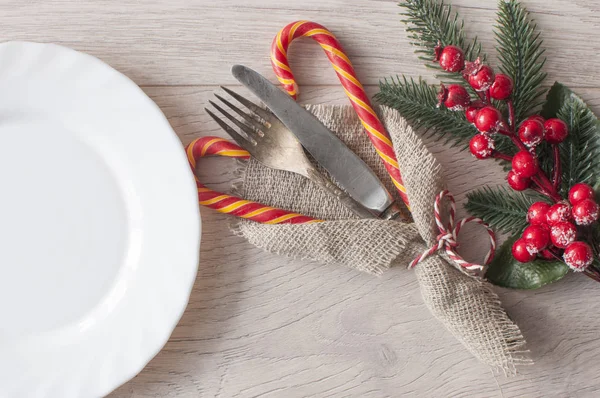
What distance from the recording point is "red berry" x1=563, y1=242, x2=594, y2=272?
70 centimetres

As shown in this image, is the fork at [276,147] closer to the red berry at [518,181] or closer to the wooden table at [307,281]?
the wooden table at [307,281]

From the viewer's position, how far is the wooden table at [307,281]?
85 centimetres

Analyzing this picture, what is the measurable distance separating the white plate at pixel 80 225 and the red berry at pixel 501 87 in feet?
1.45

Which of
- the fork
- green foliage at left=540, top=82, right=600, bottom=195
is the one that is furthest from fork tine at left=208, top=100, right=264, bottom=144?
green foliage at left=540, top=82, right=600, bottom=195

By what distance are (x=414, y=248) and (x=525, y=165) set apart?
185mm

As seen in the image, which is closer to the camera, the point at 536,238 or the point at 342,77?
the point at 536,238

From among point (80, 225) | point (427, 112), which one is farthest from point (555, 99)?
point (80, 225)

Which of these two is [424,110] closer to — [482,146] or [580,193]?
[482,146]

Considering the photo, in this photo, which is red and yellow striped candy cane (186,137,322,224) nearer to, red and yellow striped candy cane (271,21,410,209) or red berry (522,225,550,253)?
red and yellow striped candy cane (271,21,410,209)

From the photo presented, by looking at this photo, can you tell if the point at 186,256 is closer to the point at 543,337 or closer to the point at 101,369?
the point at 101,369

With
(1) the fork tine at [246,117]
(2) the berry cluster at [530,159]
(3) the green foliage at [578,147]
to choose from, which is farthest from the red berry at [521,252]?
(1) the fork tine at [246,117]

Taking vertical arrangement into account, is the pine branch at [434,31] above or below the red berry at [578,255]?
above

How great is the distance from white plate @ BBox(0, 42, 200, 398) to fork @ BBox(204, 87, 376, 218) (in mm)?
113

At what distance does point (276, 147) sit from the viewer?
83 centimetres
